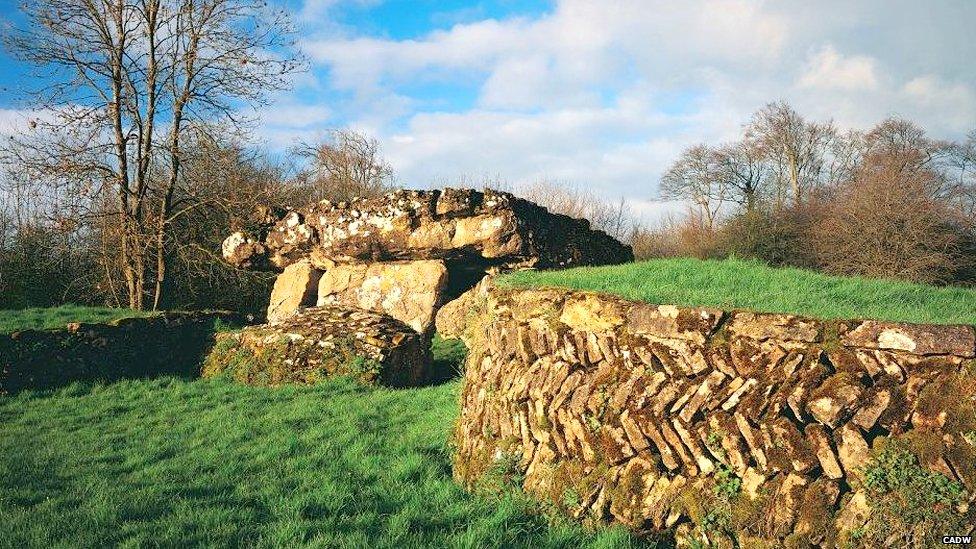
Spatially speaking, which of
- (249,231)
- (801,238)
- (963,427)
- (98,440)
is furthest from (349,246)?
(801,238)

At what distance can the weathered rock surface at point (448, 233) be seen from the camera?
12.2m

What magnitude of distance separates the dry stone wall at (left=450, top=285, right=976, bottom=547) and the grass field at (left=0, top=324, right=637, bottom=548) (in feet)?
1.51

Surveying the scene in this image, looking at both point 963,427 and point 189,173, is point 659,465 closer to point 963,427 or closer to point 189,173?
point 963,427

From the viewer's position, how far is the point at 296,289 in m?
14.1

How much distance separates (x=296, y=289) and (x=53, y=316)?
538cm

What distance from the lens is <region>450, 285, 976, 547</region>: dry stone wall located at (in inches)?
140

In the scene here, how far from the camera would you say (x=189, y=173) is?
1820cm

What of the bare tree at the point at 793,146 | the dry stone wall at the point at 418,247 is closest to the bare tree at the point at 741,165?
the bare tree at the point at 793,146

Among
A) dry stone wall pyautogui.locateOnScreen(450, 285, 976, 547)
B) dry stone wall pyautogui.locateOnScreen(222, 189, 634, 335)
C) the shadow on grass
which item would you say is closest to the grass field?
dry stone wall pyautogui.locateOnScreen(450, 285, 976, 547)

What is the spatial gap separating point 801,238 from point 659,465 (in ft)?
62.9

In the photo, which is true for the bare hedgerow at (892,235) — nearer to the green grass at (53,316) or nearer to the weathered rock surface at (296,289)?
the weathered rock surface at (296,289)

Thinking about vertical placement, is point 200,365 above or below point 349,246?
below

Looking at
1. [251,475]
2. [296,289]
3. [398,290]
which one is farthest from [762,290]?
[296,289]

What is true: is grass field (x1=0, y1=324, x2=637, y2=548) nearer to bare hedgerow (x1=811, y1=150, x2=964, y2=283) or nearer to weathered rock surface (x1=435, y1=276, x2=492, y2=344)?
weathered rock surface (x1=435, y1=276, x2=492, y2=344)
